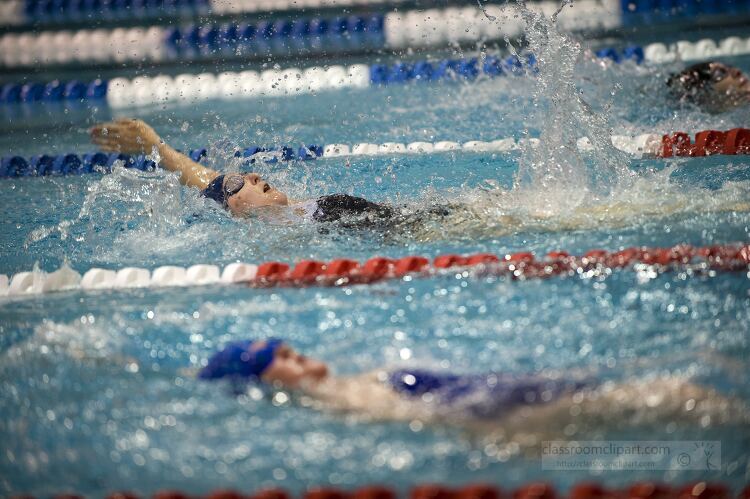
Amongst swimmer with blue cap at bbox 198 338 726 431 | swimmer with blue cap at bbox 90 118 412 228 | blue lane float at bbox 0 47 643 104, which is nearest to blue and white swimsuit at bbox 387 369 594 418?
swimmer with blue cap at bbox 198 338 726 431

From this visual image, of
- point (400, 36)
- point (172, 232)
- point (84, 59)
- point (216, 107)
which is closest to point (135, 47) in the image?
point (84, 59)

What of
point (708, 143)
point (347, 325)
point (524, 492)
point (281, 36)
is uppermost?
point (281, 36)

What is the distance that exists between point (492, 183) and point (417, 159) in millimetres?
763

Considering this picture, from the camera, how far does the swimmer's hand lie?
3.83 meters

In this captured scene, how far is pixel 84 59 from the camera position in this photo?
6.88 meters

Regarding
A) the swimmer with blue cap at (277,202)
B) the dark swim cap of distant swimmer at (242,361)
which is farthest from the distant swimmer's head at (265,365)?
the swimmer with blue cap at (277,202)

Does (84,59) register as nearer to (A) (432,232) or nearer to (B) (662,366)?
(A) (432,232)

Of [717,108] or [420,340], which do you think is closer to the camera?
Result: [420,340]

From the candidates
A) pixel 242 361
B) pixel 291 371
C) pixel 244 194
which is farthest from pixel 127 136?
pixel 291 371

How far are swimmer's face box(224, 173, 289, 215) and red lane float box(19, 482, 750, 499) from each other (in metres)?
1.74

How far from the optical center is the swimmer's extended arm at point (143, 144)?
382 cm

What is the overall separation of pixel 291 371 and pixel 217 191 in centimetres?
163

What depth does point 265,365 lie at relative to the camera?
2.04 metres

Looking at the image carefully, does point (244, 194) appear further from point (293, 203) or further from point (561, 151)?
point (561, 151)
